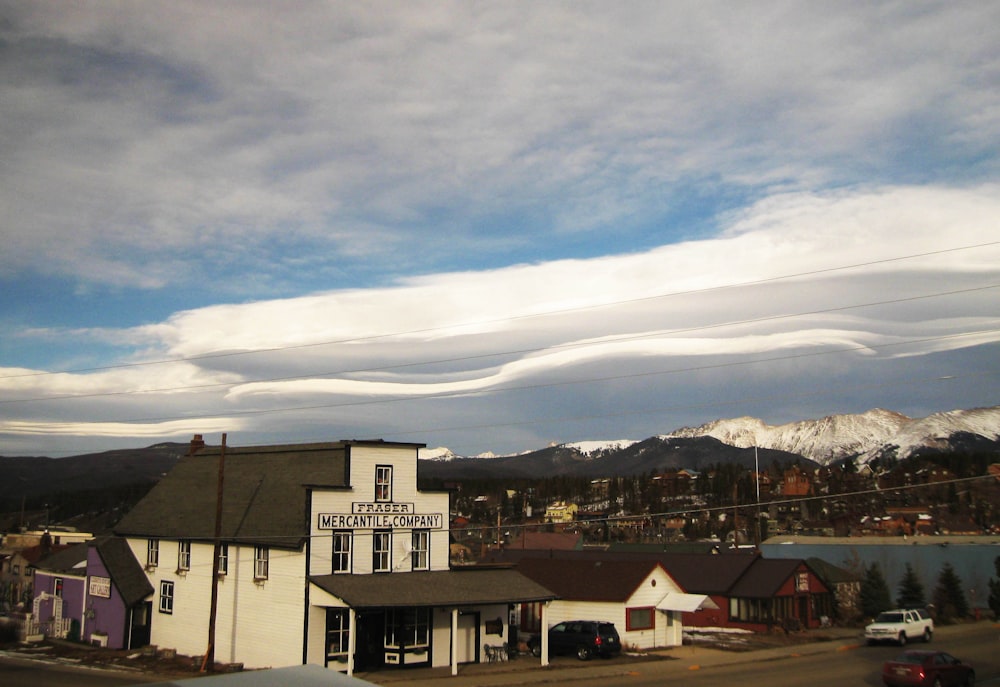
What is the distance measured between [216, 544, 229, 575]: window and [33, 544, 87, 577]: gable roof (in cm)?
1186

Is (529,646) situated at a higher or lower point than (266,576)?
lower

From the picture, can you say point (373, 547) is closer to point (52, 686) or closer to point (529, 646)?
point (529, 646)

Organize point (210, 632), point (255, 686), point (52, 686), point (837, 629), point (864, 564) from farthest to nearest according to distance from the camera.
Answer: point (864, 564) < point (837, 629) < point (210, 632) < point (52, 686) < point (255, 686)

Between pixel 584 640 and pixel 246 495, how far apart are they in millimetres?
17994

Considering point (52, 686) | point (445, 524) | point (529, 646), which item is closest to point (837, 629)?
point (529, 646)

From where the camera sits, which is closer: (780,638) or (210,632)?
(210,632)

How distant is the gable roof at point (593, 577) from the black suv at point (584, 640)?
13.8 ft

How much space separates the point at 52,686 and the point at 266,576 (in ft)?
30.1

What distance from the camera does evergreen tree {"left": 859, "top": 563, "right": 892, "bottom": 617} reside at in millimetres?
63500

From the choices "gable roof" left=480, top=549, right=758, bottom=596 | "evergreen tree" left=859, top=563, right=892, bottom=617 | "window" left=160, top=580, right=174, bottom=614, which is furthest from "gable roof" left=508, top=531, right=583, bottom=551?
"window" left=160, top=580, right=174, bottom=614

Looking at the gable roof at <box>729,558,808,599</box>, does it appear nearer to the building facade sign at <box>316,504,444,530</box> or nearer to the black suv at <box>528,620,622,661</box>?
the black suv at <box>528,620,622,661</box>

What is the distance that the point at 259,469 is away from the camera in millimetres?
43750

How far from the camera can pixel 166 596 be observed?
142 ft

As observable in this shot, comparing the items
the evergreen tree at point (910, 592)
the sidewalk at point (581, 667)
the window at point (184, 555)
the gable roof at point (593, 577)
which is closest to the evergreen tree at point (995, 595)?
the evergreen tree at point (910, 592)
